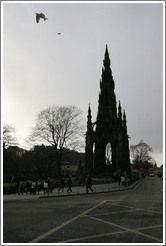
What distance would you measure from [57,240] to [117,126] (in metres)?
43.3

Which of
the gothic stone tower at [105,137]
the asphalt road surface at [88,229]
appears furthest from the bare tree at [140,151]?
the asphalt road surface at [88,229]

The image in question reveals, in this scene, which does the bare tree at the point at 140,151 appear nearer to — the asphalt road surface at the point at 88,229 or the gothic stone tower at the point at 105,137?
the gothic stone tower at the point at 105,137

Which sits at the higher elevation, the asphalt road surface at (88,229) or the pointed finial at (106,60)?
the pointed finial at (106,60)

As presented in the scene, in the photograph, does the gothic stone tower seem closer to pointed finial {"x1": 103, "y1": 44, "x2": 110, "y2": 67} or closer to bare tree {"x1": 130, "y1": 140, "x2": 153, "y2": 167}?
pointed finial {"x1": 103, "y1": 44, "x2": 110, "y2": 67}

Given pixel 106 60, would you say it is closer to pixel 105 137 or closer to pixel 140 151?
pixel 105 137

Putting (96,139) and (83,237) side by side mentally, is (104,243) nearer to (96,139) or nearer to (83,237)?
(83,237)

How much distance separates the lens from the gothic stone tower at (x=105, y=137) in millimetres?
46156

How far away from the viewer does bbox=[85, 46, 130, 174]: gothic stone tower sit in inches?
1817

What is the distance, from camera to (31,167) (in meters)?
53.5

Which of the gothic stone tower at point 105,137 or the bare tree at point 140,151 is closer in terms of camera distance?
the gothic stone tower at point 105,137

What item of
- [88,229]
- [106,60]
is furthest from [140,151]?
[88,229]

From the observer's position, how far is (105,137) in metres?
48.8

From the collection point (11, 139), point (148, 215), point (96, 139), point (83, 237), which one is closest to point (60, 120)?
point (11, 139)

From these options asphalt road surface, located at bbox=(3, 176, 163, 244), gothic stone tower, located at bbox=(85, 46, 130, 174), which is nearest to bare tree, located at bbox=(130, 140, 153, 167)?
gothic stone tower, located at bbox=(85, 46, 130, 174)
